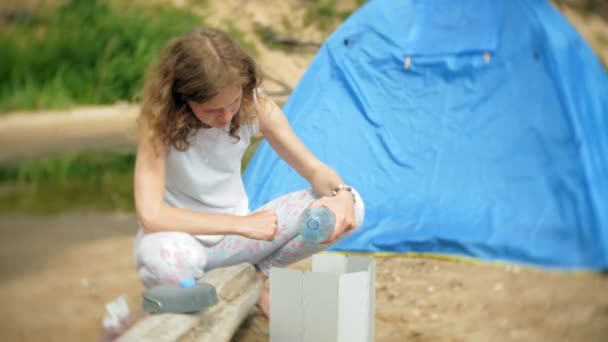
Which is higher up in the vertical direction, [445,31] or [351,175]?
[445,31]

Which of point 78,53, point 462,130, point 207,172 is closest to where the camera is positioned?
point 207,172

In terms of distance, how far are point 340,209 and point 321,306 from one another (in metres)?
0.27

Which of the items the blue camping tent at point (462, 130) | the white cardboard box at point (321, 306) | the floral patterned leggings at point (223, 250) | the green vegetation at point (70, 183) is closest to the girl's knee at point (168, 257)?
the floral patterned leggings at point (223, 250)

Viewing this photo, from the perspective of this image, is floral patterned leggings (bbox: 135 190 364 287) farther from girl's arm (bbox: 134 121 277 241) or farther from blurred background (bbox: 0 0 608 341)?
blurred background (bbox: 0 0 608 341)

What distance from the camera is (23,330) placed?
238 centimetres

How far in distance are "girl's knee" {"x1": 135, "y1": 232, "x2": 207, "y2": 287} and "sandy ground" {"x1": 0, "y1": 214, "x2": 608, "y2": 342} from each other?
0.17 m

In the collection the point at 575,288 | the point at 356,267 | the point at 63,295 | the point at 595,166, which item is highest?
the point at 356,267

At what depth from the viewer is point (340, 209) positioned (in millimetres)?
1829

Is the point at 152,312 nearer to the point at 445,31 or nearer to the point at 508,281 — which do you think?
the point at 508,281

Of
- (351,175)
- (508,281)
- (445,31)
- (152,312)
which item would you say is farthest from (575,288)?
(152,312)

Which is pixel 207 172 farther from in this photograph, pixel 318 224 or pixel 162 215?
pixel 318 224

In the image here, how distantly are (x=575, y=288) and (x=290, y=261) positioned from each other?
92 cm

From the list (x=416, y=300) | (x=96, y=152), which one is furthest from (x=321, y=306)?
(x=96, y=152)

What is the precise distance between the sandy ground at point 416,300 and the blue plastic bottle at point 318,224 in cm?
31
